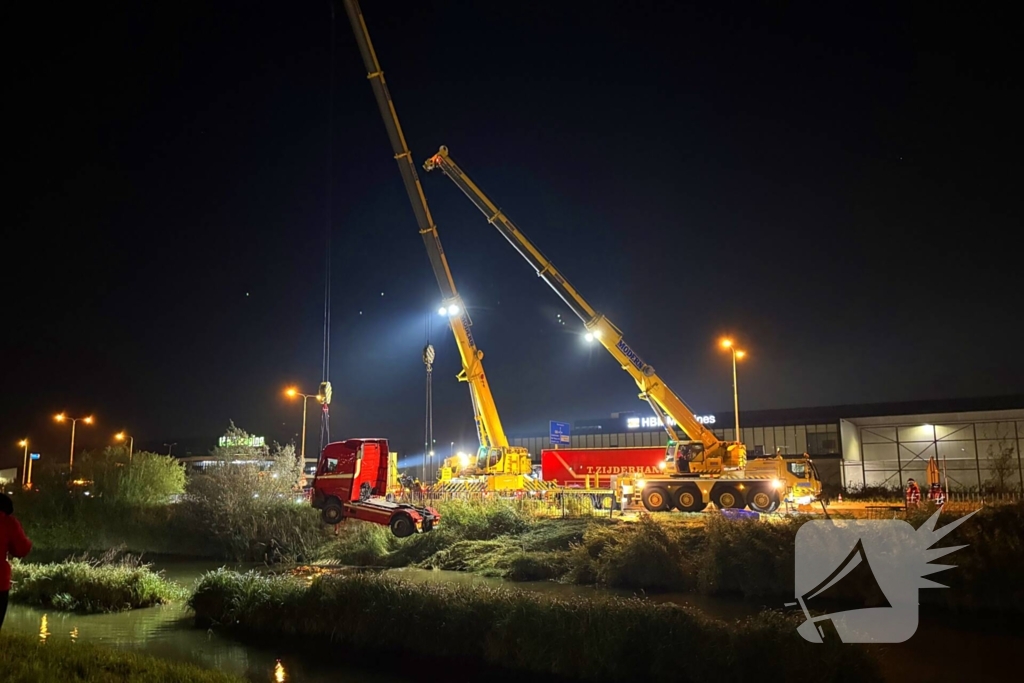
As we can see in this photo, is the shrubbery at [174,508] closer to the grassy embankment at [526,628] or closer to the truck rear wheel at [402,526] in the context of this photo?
the truck rear wheel at [402,526]

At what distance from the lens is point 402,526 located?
72.3ft

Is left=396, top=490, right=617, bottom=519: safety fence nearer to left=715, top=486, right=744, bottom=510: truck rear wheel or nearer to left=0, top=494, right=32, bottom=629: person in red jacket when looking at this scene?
left=715, top=486, right=744, bottom=510: truck rear wheel

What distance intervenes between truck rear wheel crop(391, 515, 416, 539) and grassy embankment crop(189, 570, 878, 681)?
6.14 metres

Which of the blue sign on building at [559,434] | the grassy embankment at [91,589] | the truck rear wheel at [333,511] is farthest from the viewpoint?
the blue sign on building at [559,434]

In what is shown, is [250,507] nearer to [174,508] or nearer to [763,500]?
[174,508]

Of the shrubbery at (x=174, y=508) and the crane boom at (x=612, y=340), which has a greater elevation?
the crane boom at (x=612, y=340)

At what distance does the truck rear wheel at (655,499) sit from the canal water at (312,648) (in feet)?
37.8

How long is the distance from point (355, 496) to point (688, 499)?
1336cm

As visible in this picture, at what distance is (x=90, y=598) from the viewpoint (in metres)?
16.8

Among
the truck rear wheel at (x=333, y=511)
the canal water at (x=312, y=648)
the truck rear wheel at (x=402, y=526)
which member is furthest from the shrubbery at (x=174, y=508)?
the canal water at (x=312, y=648)

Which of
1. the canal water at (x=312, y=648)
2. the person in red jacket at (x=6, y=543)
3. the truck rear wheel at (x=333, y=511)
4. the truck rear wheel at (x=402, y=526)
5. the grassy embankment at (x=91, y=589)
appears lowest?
the canal water at (x=312, y=648)

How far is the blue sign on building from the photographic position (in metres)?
47.7

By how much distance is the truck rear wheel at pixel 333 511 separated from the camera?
870 inches

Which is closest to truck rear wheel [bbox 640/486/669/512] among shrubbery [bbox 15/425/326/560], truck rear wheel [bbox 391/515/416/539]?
truck rear wheel [bbox 391/515/416/539]
